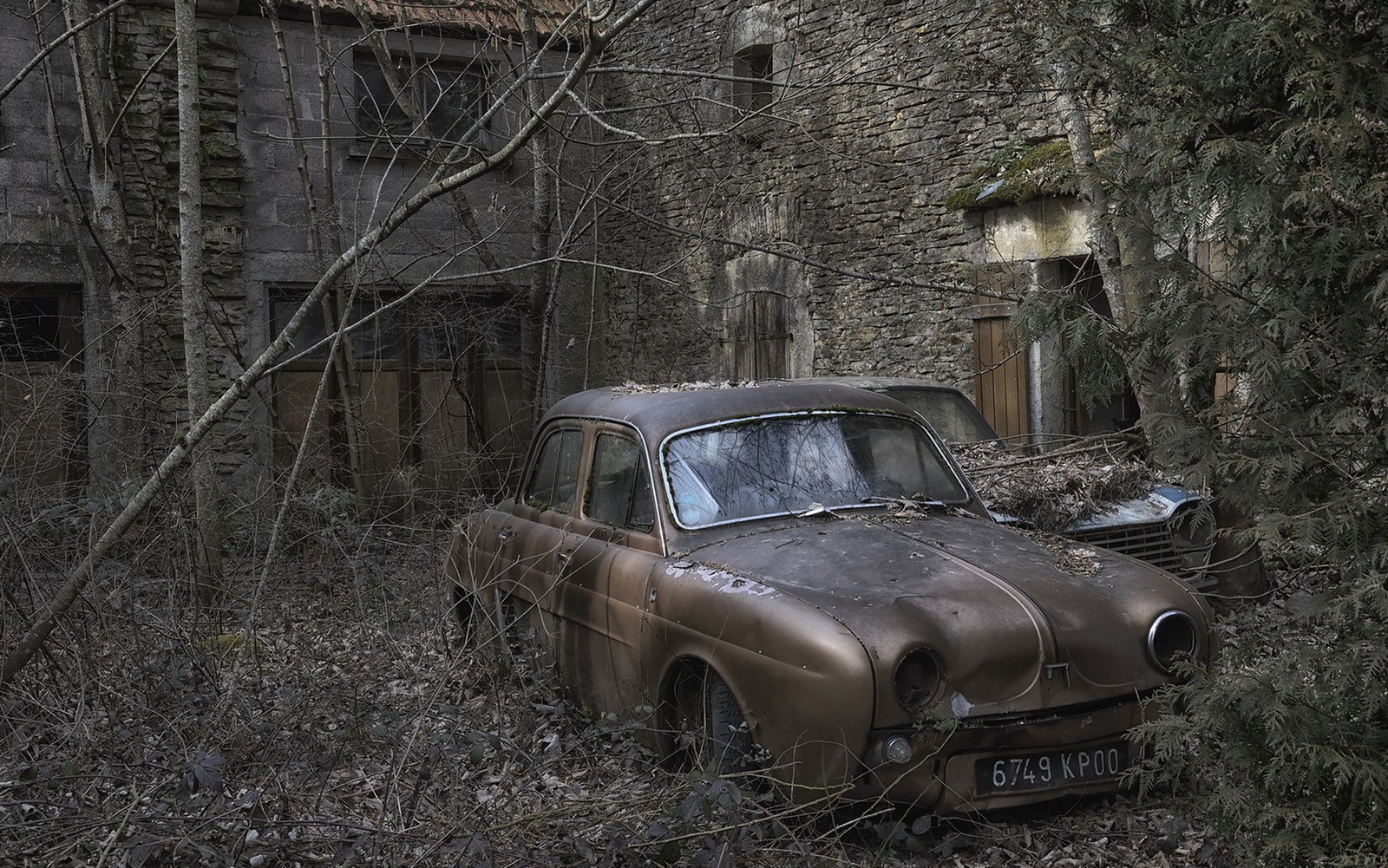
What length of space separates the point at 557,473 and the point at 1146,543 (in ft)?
11.0

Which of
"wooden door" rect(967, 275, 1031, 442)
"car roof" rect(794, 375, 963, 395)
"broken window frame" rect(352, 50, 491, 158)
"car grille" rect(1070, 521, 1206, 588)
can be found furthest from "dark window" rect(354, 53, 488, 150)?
"car grille" rect(1070, 521, 1206, 588)

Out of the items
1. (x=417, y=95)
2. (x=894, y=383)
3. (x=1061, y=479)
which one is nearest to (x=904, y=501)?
(x=1061, y=479)

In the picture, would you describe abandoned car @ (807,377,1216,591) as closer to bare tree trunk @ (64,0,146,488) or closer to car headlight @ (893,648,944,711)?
car headlight @ (893,648,944,711)

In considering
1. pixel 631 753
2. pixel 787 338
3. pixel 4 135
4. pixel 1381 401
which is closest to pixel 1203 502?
pixel 1381 401

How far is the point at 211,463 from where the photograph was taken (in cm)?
792

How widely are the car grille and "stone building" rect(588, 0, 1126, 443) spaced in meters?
2.18

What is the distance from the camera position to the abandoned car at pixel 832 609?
386cm

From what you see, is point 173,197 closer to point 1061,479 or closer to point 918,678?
point 1061,479

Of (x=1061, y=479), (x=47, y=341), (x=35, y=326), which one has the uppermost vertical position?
(x=35, y=326)

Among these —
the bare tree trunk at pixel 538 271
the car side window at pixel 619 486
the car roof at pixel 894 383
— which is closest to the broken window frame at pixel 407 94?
the bare tree trunk at pixel 538 271

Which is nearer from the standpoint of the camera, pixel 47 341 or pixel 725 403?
pixel 725 403

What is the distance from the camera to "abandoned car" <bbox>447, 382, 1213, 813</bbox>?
12.7 ft

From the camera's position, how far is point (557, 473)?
20.1ft

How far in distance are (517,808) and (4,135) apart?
1026cm
